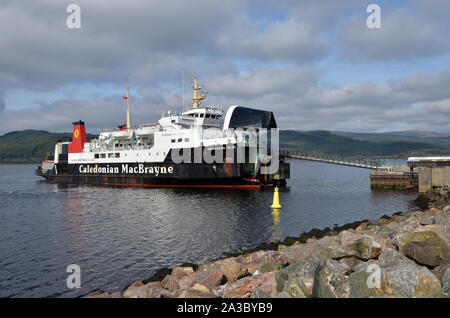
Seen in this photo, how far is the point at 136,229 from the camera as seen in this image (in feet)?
63.2

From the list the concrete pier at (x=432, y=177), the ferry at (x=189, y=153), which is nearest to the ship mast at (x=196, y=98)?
the ferry at (x=189, y=153)

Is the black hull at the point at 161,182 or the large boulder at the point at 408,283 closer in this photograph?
the large boulder at the point at 408,283

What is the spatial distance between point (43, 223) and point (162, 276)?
14.3 m

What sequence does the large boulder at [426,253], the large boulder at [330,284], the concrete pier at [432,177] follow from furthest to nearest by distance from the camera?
the concrete pier at [432,177] < the large boulder at [426,253] < the large boulder at [330,284]

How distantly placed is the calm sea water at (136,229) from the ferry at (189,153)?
11.0 ft

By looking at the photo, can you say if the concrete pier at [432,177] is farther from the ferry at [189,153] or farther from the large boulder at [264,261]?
the large boulder at [264,261]

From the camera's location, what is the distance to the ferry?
118ft

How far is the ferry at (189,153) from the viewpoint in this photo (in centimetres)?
3600

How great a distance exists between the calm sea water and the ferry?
337cm

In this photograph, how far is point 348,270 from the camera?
7.04 m
